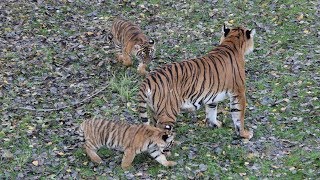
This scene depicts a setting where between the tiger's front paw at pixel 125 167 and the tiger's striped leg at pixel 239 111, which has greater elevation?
the tiger's striped leg at pixel 239 111

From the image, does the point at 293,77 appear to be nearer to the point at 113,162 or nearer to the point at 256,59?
the point at 256,59

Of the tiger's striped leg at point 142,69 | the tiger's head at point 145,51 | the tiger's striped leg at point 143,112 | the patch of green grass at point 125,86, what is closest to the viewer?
the tiger's striped leg at point 143,112

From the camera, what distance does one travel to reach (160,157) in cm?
693

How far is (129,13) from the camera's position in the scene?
12.6 meters

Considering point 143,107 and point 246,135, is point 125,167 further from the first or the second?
point 246,135

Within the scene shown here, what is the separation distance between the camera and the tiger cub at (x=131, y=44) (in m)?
9.73

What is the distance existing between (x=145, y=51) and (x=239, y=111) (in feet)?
8.25

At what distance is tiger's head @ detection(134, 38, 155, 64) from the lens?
9.71 m

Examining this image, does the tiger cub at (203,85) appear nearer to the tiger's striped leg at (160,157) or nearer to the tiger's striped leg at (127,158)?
the tiger's striped leg at (160,157)

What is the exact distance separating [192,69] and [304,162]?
6.11ft

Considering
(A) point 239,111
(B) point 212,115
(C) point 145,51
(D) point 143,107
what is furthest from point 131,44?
(D) point 143,107

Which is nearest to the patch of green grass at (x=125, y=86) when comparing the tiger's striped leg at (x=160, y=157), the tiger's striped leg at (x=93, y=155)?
the tiger's striped leg at (x=93, y=155)

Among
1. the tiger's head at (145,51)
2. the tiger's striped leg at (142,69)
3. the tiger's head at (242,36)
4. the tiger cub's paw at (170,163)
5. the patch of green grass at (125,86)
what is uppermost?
the tiger's head at (242,36)

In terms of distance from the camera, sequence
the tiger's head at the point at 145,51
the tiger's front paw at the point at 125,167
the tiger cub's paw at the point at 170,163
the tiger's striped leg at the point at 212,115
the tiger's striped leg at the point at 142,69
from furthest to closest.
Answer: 1. the tiger's striped leg at the point at 142,69
2. the tiger's head at the point at 145,51
3. the tiger's striped leg at the point at 212,115
4. the tiger cub's paw at the point at 170,163
5. the tiger's front paw at the point at 125,167
